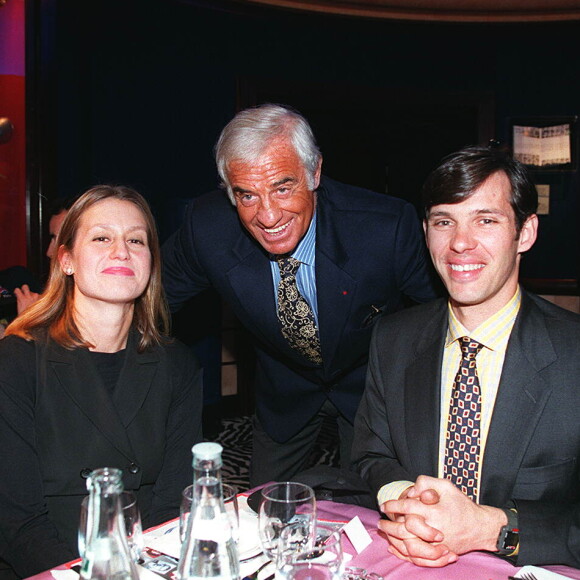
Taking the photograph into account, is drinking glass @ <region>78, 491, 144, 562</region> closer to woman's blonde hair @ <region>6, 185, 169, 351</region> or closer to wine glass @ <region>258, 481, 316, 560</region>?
wine glass @ <region>258, 481, 316, 560</region>

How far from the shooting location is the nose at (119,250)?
6.86ft

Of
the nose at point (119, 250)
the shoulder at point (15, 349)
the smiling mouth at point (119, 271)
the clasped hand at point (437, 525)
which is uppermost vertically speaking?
the nose at point (119, 250)

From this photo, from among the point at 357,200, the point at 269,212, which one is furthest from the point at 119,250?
the point at 357,200

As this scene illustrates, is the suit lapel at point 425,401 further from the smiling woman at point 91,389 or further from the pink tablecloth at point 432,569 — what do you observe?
the smiling woman at point 91,389

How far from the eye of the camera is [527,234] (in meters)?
1.92

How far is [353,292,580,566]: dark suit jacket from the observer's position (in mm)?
1524

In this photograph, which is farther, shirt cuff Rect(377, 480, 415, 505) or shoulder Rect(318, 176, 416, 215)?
shoulder Rect(318, 176, 416, 215)

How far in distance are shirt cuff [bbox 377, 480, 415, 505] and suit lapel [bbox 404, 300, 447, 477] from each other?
138 mm

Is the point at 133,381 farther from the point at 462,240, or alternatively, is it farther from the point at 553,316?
the point at 553,316

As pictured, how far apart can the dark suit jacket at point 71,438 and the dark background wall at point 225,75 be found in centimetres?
249

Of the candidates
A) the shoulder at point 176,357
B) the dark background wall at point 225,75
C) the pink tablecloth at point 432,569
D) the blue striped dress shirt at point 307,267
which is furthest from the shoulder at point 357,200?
the dark background wall at point 225,75

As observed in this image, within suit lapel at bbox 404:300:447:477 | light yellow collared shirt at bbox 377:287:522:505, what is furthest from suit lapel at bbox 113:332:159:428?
light yellow collared shirt at bbox 377:287:522:505

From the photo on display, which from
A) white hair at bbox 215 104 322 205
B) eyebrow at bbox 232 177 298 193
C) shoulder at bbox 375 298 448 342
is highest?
white hair at bbox 215 104 322 205

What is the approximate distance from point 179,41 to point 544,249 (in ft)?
12.1
